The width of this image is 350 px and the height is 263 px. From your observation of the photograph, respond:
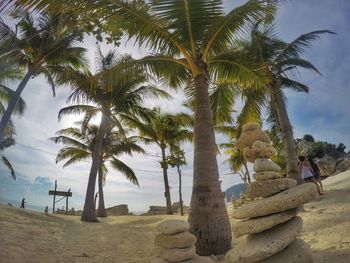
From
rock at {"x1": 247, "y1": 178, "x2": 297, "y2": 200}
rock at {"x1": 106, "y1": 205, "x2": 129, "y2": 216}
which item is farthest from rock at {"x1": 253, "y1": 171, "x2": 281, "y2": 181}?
rock at {"x1": 106, "y1": 205, "x2": 129, "y2": 216}

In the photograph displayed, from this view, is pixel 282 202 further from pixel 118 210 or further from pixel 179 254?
pixel 118 210

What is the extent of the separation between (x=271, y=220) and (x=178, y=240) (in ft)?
7.77

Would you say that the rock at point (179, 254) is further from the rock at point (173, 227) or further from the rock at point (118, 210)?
the rock at point (118, 210)

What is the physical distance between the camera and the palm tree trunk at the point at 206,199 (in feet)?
24.1

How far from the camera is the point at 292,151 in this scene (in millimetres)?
13375

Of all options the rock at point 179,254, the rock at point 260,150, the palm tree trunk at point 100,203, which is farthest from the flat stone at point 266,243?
the palm tree trunk at point 100,203

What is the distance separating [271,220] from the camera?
5.41 metres

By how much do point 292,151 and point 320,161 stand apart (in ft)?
68.7

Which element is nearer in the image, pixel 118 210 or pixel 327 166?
pixel 118 210

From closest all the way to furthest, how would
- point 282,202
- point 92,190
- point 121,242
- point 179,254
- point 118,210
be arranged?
1. point 282,202
2. point 179,254
3. point 121,242
4. point 92,190
5. point 118,210

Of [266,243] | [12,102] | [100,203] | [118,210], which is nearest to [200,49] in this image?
[266,243]

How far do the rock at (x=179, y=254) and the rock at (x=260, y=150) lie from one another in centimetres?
255

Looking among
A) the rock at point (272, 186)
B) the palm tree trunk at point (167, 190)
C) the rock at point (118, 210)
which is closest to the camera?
the rock at point (272, 186)

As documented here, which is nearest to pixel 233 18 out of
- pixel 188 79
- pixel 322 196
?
pixel 188 79
